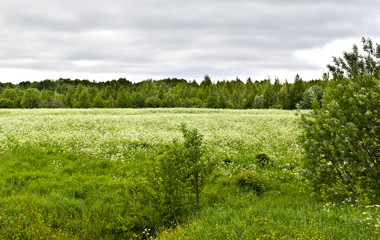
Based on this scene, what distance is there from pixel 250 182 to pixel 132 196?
612 cm

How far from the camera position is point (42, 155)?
17.6 metres

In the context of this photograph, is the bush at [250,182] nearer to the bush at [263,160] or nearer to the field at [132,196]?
the field at [132,196]

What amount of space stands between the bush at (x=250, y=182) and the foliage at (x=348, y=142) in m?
3.13

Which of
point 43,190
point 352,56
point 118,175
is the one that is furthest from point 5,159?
point 352,56

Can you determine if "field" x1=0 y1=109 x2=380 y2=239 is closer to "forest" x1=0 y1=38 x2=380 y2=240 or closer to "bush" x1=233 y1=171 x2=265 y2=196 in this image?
"forest" x1=0 y1=38 x2=380 y2=240

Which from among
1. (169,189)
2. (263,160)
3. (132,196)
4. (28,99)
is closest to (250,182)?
(263,160)

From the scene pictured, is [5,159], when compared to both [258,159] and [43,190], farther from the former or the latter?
[258,159]

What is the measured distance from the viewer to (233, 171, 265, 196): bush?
510 inches

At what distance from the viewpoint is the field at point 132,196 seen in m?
7.53

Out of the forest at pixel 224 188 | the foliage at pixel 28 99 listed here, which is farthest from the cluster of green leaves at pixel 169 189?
the foliage at pixel 28 99

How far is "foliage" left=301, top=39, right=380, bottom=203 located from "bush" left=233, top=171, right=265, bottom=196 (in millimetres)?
3135

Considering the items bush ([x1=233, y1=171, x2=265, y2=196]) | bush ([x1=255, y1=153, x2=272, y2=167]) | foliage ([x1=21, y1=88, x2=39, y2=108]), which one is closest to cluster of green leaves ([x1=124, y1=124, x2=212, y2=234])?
bush ([x1=233, y1=171, x2=265, y2=196])

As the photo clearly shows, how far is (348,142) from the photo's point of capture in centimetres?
899

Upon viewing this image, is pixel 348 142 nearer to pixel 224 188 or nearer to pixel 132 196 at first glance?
pixel 224 188
